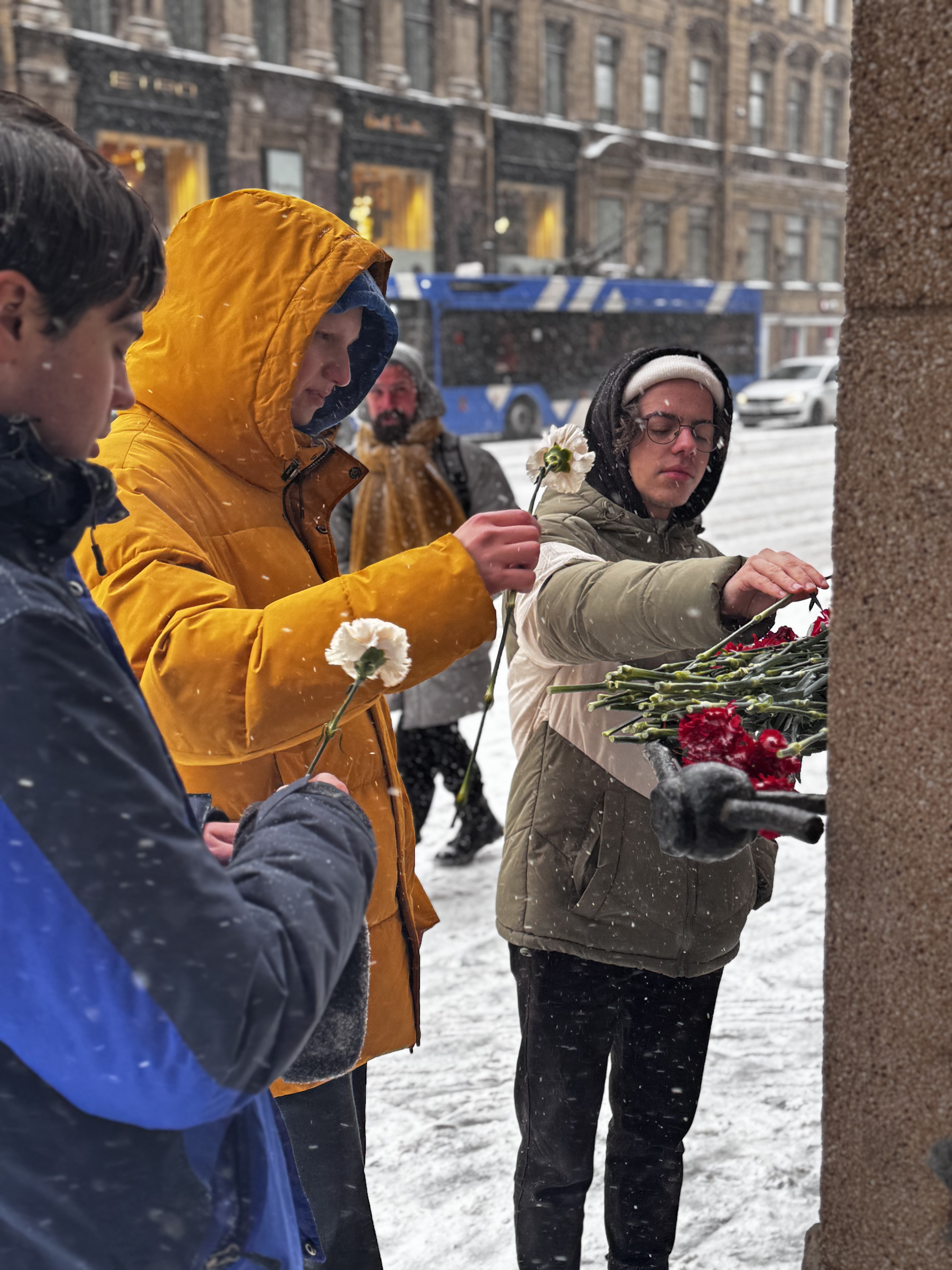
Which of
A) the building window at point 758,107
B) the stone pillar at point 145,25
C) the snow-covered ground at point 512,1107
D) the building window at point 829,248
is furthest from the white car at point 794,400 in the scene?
the snow-covered ground at point 512,1107

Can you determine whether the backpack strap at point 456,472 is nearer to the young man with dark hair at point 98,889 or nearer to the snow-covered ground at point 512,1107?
the snow-covered ground at point 512,1107

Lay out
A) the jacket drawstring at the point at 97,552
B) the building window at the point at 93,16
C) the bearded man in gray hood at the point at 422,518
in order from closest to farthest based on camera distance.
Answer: the jacket drawstring at the point at 97,552, the bearded man in gray hood at the point at 422,518, the building window at the point at 93,16

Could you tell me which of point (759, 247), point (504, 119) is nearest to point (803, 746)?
point (504, 119)

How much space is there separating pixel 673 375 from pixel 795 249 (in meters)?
41.4

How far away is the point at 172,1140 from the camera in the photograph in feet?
3.65

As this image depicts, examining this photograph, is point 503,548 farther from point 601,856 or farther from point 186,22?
point 186,22

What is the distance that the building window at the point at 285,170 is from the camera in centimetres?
2583

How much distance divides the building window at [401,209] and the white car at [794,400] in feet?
26.4

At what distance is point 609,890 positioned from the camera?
2.17 m

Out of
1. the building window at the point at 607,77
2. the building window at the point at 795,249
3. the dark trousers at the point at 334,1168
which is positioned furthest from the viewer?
the building window at the point at 795,249

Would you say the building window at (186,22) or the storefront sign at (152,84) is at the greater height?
the building window at (186,22)

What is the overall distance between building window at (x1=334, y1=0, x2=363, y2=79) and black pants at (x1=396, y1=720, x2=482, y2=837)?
85.7 ft

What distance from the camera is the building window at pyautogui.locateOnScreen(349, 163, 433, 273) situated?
2792cm

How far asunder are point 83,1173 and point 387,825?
974mm
